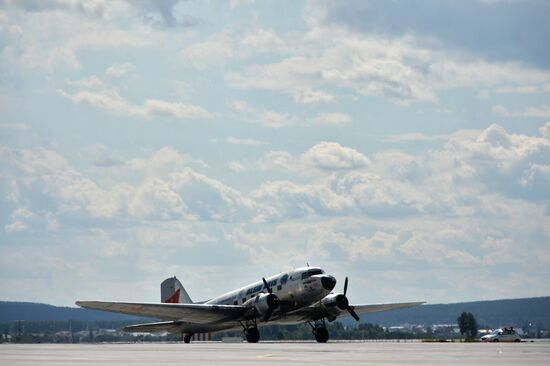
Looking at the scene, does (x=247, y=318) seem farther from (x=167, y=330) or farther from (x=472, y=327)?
(x=472, y=327)

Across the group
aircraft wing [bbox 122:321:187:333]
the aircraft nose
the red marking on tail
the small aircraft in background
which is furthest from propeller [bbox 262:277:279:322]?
the red marking on tail

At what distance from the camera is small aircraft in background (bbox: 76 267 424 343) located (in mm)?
74062

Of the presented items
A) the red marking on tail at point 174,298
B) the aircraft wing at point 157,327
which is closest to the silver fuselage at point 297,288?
the aircraft wing at point 157,327

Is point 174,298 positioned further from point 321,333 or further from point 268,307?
point 321,333

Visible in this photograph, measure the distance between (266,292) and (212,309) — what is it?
15.4ft

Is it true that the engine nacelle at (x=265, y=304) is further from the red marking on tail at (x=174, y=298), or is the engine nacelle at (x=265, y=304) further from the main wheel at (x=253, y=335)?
the red marking on tail at (x=174, y=298)

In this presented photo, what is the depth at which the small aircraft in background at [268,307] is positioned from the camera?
7406 cm

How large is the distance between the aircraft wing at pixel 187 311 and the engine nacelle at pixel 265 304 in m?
1.85

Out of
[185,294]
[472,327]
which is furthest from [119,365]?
[472,327]

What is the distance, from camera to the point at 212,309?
7912 centimetres

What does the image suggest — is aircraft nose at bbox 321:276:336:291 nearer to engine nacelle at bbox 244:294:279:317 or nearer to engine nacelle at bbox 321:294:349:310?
engine nacelle at bbox 321:294:349:310

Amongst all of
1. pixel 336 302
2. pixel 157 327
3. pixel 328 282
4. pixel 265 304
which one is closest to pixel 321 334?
pixel 336 302

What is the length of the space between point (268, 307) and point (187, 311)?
768 centimetres

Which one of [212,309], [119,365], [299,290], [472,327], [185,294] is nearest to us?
[119,365]
